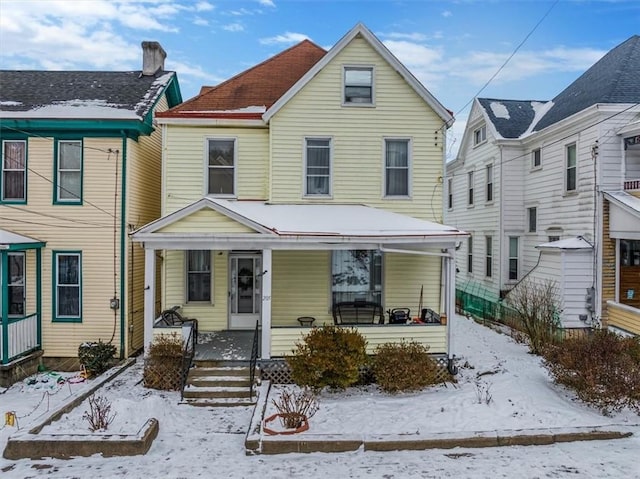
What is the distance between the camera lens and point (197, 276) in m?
13.3

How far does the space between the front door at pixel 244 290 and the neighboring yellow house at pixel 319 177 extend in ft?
0.10

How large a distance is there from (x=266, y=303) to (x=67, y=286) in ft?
20.8

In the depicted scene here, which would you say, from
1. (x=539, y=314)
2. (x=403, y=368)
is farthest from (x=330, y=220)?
(x=539, y=314)

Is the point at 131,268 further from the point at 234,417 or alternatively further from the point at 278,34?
the point at 278,34

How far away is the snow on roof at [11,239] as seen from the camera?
1154cm

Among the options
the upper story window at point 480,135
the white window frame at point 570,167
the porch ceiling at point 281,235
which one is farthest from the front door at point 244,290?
the upper story window at point 480,135

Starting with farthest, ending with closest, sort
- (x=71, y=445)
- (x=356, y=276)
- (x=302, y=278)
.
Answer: (x=356, y=276)
(x=302, y=278)
(x=71, y=445)

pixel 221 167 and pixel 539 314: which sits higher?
pixel 221 167

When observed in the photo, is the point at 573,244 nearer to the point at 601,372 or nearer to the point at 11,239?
the point at 601,372

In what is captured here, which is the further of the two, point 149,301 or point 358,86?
point 358,86

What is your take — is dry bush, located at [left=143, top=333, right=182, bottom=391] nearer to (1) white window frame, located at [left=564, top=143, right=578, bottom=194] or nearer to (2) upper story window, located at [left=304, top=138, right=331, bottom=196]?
(2) upper story window, located at [left=304, top=138, right=331, bottom=196]

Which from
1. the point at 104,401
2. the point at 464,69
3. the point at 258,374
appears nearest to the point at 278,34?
the point at 464,69

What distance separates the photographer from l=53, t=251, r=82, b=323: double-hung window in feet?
41.9

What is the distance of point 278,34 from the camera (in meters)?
17.7
